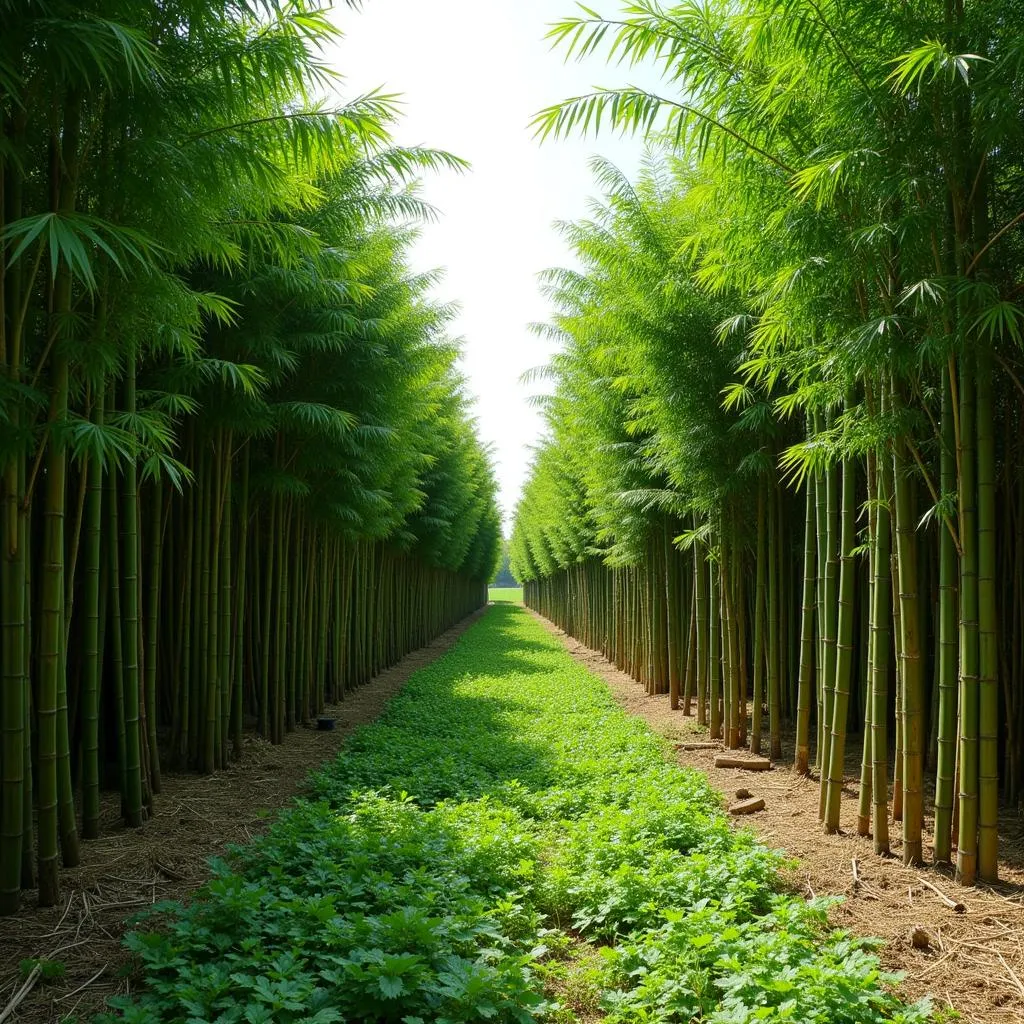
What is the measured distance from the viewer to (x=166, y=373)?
4.72 metres

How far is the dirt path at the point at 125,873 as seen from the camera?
259cm

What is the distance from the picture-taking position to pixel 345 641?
978 centimetres

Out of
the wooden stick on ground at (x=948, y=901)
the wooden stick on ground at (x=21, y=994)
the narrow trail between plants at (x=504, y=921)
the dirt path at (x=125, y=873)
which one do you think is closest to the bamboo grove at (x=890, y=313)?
the wooden stick on ground at (x=948, y=901)

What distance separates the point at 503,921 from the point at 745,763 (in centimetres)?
331

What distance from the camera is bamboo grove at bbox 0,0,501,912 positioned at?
9.91 ft

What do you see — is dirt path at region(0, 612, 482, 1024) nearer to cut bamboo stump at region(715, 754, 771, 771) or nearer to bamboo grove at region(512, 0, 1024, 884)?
cut bamboo stump at region(715, 754, 771, 771)

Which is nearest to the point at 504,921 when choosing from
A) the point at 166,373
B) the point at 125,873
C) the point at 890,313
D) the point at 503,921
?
the point at 503,921

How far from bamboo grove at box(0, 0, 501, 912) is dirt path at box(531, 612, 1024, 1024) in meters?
3.34

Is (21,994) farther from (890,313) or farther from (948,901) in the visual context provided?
(890,313)

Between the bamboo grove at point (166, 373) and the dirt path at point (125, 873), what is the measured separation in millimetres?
137

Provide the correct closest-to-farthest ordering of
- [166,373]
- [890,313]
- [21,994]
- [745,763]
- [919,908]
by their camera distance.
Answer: [21,994]
[919,908]
[890,313]
[166,373]
[745,763]

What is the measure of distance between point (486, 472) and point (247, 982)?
22278mm

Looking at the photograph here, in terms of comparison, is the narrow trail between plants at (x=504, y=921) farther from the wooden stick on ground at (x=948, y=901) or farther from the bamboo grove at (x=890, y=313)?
the bamboo grove at (x=890, y=313)

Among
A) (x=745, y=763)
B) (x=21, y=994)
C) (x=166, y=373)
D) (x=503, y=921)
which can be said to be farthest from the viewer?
(x=745, y=763)
